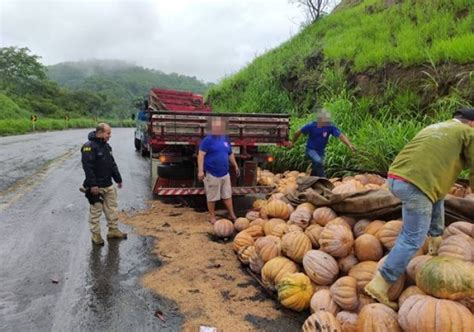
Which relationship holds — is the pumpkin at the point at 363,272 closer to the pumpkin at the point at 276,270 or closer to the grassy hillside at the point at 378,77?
the pumpkin at the point at 276,270

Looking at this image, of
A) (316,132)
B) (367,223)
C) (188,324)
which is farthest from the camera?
(316,132)

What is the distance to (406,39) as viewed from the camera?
12.5 meters

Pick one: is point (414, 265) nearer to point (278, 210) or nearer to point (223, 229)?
point (278, 210)

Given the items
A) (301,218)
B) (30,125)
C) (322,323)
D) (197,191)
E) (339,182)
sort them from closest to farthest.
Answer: (322,323) → (301,218) → (339,182) → (197,191) → (30,125)

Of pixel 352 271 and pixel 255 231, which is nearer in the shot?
pixel 352 271

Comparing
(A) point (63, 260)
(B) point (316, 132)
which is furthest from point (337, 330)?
(B) point (316, 132)

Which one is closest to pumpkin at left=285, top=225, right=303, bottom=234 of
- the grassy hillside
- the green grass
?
the grassy hillside

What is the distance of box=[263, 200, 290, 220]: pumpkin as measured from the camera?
6.54 m

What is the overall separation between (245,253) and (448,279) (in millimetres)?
2700

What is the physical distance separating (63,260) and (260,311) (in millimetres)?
2838

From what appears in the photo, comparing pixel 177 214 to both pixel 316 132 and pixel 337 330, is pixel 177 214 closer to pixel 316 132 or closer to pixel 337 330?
pixel 316 132

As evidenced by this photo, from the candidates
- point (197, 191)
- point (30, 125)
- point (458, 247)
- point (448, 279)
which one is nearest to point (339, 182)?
point (197, 191)

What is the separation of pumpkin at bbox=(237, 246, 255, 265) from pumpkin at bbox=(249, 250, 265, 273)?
11 centimetres

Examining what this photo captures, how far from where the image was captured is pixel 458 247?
13.7ft
